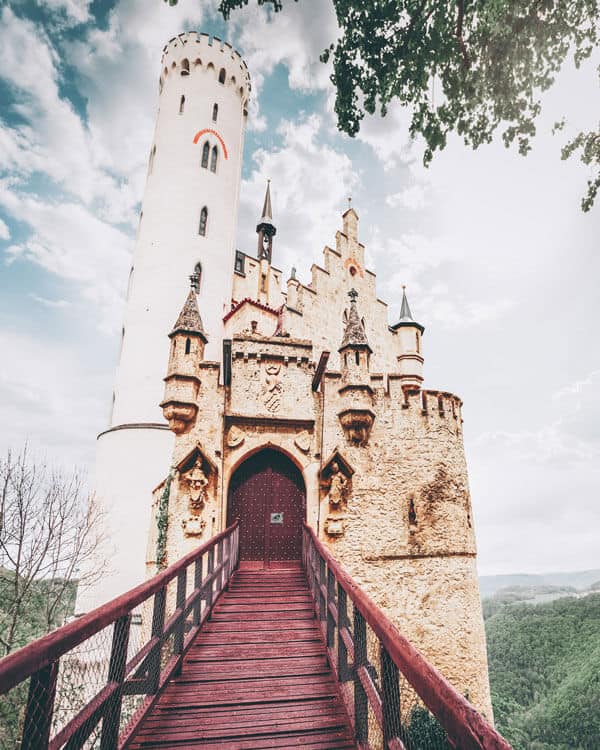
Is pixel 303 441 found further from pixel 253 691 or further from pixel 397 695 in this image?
pixel 397 695

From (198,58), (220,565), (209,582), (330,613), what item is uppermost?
(198,58)

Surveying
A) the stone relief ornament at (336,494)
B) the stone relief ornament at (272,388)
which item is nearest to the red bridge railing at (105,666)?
the stone relief ornament at (336,494)

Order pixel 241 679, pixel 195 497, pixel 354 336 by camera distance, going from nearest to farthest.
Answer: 1. pixel 241 679
2. pixel 195 497
3. pixel 354 336

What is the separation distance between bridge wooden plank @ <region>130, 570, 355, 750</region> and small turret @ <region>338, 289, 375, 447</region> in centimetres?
489

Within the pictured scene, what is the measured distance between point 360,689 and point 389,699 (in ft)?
3.85

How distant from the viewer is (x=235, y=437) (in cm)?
1057

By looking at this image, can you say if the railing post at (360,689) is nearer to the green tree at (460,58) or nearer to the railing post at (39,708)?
the railing post at (39,708)

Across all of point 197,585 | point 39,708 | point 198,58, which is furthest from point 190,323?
point 198,58

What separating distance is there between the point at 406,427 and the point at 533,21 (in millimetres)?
8765

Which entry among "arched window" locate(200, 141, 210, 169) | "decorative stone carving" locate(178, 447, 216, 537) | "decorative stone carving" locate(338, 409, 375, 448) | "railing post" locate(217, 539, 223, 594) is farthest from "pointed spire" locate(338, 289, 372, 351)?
"arched window" locate(200, 141, 210, 169)

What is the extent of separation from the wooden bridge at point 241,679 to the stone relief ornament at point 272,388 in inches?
171

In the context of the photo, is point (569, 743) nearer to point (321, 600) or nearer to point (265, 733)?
point (321, 600)

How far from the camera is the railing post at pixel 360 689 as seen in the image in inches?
143

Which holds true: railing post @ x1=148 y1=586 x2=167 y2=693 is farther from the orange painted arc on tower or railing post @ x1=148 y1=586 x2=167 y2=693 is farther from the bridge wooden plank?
the orange painted arc on tower
